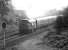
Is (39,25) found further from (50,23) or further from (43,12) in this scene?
(43,12)

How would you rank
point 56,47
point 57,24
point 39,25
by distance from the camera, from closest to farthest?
point 56,47
point 39,25
point 57,24

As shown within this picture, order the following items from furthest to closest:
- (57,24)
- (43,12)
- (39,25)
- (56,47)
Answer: (43,12)
(57,24)
(39,25)
(56,47)

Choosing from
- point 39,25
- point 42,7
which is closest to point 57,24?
point 39,25

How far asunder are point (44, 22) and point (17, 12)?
7.77 metres

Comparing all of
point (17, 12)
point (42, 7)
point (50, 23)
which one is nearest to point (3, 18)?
point (17, 12)

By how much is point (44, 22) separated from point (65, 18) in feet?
9.92

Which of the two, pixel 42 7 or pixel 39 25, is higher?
pixel 42 7

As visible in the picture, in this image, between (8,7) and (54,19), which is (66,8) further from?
(8,7)

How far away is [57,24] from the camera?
1409 centimetres

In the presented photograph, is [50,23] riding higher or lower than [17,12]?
lower

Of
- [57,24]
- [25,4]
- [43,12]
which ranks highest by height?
A: [25,4]

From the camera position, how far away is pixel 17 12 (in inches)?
768

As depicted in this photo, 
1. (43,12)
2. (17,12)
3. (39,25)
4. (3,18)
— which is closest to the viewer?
(39,25)

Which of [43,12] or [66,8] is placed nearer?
[66,8]
